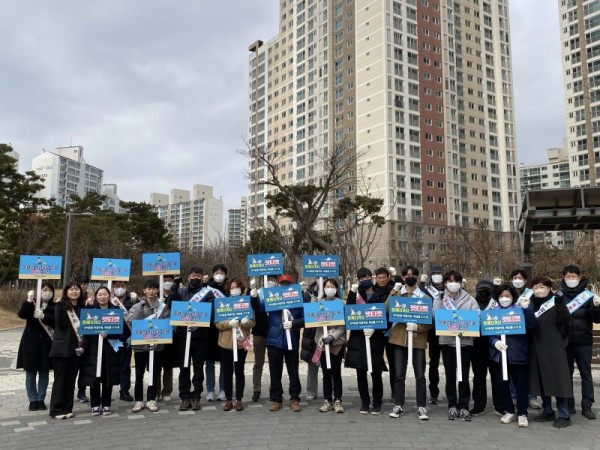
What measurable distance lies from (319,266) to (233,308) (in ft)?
6.44

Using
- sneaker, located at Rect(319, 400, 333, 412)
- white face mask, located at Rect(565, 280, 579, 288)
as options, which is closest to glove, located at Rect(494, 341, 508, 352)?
white face mask, located at Rect(565, 280, 579, 288)

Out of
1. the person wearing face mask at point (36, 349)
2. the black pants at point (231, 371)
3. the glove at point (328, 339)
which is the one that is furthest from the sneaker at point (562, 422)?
the person wearing face mask at point (36, 349)

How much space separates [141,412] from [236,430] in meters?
1.84

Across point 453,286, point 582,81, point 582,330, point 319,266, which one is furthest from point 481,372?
point 582,81

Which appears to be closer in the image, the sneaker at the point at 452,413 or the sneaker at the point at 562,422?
the sneaker at the point at 562,422

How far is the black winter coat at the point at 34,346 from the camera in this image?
788cm

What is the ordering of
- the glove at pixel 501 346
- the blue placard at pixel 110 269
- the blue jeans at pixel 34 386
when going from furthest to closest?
the blue placard at pixel 110 269 → the blue jeans at pixel 34 386 → the glove at pixel 501 346

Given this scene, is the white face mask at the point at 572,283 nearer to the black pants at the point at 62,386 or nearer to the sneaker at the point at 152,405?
the sneaker at the point at 152,405

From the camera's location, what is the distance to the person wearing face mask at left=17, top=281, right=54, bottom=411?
7.88 metres

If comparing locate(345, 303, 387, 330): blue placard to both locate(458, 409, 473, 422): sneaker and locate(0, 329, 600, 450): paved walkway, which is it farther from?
locate(458, 409, 473, 422): sneaker

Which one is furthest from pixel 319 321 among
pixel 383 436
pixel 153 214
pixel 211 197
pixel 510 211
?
pixel 211 197

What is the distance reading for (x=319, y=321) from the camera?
24.9ft

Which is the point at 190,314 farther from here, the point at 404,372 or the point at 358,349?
→ the point at 404,372

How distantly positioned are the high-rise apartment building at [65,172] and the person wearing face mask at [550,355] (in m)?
123
